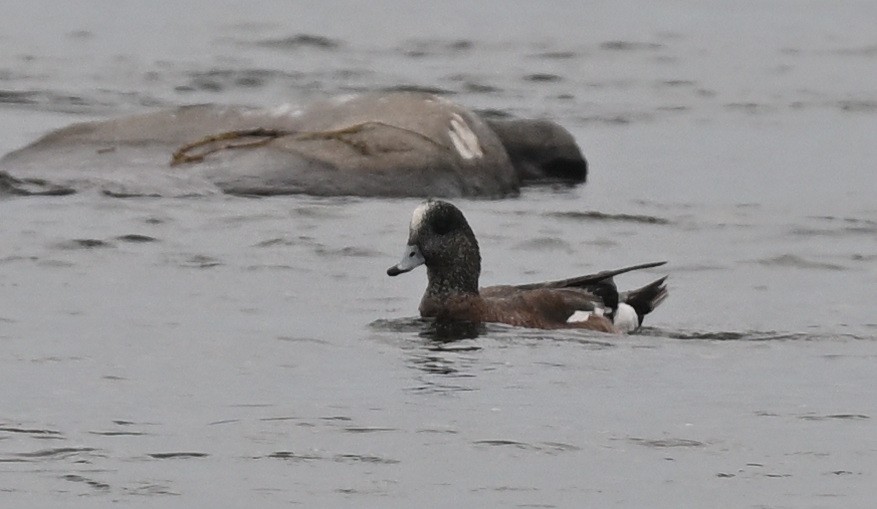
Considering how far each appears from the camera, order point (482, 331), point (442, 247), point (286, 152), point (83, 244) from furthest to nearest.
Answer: point (286, 152) < point (83, 244) < point (442, 247) < point (482, 331)

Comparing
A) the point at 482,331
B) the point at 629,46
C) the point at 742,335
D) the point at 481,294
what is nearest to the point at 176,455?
the point at 482,331

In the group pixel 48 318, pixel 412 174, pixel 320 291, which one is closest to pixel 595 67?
pixel 412 174

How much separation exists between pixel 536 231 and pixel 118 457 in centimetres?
757

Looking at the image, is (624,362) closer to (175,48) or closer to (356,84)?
(356,84)

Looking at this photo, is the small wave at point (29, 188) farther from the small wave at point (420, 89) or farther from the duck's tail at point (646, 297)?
the small wave at point (420, 89)

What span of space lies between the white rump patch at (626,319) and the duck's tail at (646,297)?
73 millimetres

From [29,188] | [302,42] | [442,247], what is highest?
[302,42]

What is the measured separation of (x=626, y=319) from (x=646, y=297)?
43 cm

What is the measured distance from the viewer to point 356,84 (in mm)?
25359

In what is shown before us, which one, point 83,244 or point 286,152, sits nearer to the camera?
point 83,244

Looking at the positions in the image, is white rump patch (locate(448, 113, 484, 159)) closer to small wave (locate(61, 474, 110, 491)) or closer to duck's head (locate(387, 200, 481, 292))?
duck's head (locate(387, 200, 481, 292))

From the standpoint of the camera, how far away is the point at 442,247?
14.2 metres

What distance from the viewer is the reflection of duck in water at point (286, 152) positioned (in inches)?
711

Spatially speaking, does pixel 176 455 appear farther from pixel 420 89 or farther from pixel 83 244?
pixel 420 89
